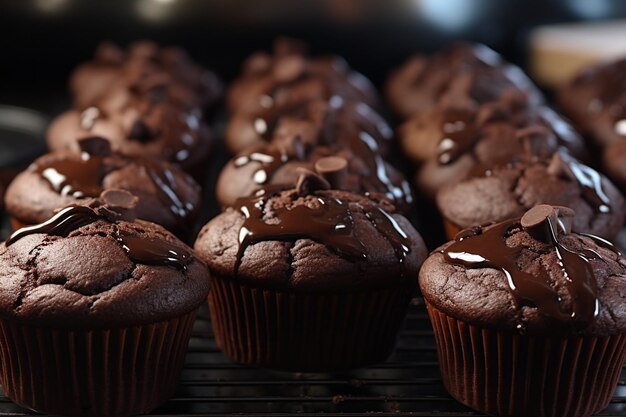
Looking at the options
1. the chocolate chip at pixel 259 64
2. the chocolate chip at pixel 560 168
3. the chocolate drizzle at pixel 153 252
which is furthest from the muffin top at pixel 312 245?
the chocolate chip at pixel 259 64

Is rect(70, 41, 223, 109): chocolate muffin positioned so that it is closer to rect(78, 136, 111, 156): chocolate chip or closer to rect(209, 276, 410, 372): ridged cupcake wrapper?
rect(78, 136, 111, 156): chocolate chip

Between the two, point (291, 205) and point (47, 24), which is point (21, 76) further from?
point (291, 205)

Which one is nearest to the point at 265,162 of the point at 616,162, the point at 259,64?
the point at 616,162

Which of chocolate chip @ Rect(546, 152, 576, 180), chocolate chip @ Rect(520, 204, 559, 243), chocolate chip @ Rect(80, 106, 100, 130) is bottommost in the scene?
chocolate chip @ Rect(80, 106, 100, 130)

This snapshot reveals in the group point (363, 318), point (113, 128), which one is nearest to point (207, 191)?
point (113, 128)

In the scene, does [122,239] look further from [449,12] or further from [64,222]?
[449,12]

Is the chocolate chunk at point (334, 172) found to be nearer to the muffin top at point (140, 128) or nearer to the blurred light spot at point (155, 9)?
the muffin top at point (140, 128)

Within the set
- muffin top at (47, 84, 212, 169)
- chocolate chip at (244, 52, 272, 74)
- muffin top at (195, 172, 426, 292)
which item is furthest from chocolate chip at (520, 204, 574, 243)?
chocolate chip at (244, 52, 272, 74)
